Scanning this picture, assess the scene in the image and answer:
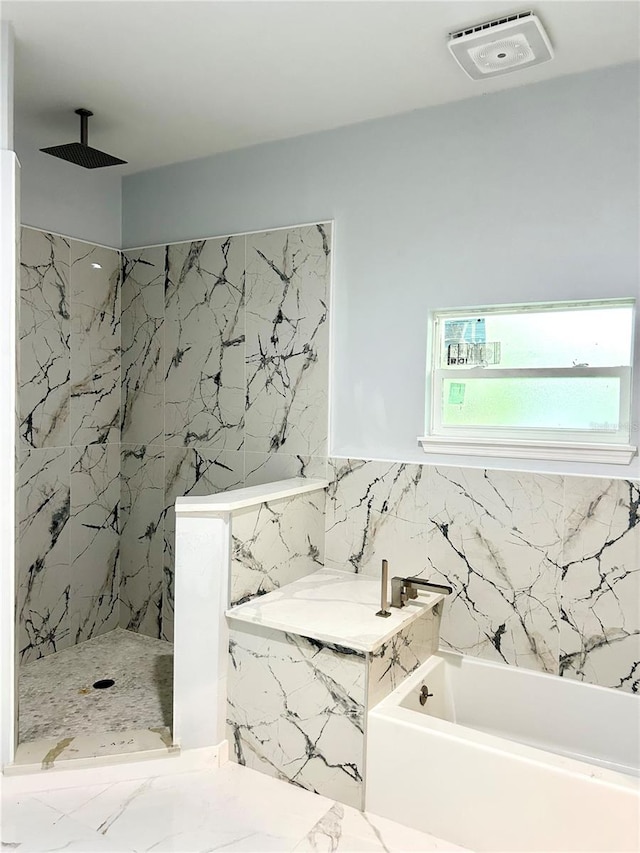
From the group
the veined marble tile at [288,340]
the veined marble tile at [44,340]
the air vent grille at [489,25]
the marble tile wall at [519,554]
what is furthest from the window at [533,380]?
the veined marble tile at [44,340]

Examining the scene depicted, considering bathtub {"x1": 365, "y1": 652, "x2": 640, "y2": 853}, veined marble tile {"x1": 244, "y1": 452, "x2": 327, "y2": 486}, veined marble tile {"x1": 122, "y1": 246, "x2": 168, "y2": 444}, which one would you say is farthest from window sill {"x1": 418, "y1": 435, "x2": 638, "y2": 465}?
veined marble tile {"x1": 122, "y1": 246, "x2": 168, "y2": 444}

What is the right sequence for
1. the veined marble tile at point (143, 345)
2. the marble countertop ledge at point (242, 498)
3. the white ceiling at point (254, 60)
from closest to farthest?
the white ceiling at point (254, 60) < the marble countertop ledge at point (242, 498) < the veined marble tile at point (143, 345)

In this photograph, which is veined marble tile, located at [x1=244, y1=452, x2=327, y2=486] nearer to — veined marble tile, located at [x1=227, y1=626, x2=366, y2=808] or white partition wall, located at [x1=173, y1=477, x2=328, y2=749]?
white partition wall, located at [x1=173, y1=477, x2=328, y2=749]

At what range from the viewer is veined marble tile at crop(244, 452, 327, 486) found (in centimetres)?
313

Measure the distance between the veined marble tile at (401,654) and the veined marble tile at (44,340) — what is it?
208cm

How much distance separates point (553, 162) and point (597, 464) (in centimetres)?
119

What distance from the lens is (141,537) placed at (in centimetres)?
374

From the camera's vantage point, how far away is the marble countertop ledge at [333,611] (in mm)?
2299

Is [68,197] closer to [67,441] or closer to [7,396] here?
[67,441]

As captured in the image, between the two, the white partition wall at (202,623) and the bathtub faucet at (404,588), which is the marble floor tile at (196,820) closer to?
the white partition wall at (202,623)

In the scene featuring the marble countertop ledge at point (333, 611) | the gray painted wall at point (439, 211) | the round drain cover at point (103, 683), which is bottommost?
the round drain cover at point (103, 683)

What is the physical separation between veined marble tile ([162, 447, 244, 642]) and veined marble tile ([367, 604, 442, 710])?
122 cm

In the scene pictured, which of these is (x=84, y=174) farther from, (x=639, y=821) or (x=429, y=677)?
(x=639, y=821)

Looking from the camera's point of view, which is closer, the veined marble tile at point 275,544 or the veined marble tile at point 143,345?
the veined marble tile at point 275,544
